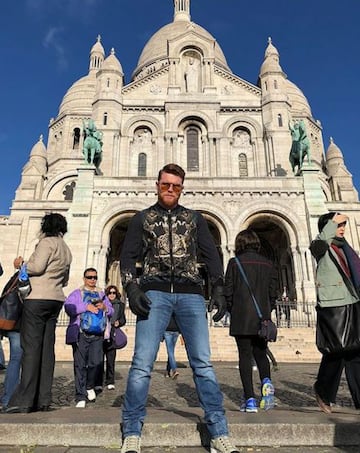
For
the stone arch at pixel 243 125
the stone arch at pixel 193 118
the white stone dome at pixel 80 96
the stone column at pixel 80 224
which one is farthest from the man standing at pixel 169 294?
the white stone dome at pixel 80 96

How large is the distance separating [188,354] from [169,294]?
0.48 m

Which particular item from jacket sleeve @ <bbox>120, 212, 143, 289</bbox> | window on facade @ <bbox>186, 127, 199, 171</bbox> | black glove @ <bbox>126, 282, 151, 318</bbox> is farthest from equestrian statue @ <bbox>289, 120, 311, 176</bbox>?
black glove @ <bbox>126, 282, 151, 318</bbox>

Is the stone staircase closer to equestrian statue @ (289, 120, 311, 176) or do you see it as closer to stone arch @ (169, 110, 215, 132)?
equestrian statue @ (289, 120, 311, 176)

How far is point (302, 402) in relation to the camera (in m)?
5.38

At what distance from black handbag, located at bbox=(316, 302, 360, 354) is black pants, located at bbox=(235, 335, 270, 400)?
68cm

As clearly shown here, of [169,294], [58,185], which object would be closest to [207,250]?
[169,294]

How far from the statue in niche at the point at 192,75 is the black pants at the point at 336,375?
82.1ft

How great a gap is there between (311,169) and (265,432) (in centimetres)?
1783

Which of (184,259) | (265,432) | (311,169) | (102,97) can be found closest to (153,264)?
(184,259)

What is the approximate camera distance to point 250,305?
14.5 ft

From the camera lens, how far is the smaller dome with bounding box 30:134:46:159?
3281cm

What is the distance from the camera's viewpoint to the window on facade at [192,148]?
25.0 metres

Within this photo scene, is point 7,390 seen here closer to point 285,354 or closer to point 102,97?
point 285,354

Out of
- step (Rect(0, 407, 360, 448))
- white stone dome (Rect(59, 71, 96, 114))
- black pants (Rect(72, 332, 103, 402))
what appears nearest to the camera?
step (Rect(0, 407, 360, 448))
